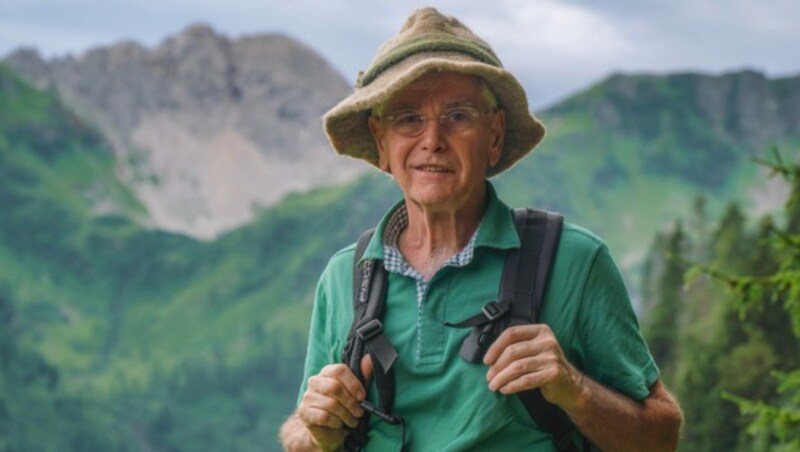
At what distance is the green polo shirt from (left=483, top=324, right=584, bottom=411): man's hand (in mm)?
198

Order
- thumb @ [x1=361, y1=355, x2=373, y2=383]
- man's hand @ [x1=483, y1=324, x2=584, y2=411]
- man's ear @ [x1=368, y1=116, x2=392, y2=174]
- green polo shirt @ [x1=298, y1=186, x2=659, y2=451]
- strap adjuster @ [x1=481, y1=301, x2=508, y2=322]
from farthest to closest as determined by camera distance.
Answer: man's ear @ [x1=368, y1=116, x2=392, y2=174] → thumb @ [x1=361, y1=355, x2=373, y2=383] → green polo shirt @ [x1=298, y1=186, x2=659, y2=451] → strap adjuster @ [x1=481, y1=301, x2=508, y2=322] → man's hand @ [x1=483, y1=324, x2=584, y2=411]

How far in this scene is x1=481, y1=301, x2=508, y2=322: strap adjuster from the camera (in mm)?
4441

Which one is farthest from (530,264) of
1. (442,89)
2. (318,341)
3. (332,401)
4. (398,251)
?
(318,341)

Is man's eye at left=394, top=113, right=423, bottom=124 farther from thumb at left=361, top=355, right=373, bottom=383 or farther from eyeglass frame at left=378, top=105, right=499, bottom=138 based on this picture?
thumb at left=361, top=355, right=373, bottom=383

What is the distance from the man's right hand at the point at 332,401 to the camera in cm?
461

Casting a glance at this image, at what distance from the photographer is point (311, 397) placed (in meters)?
4.67

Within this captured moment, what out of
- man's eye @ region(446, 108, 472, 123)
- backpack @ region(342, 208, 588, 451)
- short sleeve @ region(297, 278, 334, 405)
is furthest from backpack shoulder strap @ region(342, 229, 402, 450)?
man's eye @ region(446, 108, 472, 123)

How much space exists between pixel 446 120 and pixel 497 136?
291 mm

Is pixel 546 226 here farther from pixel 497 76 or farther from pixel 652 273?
pixel 652 273

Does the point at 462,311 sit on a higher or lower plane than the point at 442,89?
lower

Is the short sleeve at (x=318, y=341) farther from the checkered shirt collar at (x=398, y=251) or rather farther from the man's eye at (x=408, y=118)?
the man's eye at (x=408, y=118)

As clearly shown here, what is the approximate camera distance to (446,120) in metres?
4.78

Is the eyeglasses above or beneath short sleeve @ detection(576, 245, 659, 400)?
above

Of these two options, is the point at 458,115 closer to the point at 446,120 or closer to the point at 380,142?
the point at 446,120
